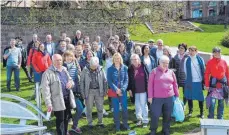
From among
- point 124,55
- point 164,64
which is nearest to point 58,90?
point 164,64

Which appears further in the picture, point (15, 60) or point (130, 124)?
point (15, 60)

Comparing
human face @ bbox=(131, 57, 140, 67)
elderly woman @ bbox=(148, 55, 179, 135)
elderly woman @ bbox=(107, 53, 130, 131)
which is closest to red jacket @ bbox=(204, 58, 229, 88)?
elderly woman @ bbox=(148, 55, 179, 135)

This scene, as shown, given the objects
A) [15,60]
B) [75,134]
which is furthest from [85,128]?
[15,60]

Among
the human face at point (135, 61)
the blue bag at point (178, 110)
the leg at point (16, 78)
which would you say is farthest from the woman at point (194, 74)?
the leg at point (16, 78)

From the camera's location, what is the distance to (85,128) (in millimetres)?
9625

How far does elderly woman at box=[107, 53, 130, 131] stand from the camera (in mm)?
9305

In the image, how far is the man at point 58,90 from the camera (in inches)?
320

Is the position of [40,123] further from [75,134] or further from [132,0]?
[132,0]

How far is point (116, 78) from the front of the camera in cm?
935

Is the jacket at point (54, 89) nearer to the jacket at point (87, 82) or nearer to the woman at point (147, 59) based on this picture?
the jacket at point (87, 82)

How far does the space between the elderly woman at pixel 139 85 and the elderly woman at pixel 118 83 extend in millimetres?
258

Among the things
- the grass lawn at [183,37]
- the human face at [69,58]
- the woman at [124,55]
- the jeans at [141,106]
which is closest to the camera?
the human face at [69,58]

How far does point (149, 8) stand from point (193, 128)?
63.2ft

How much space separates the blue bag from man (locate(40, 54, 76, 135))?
2.42 metres
